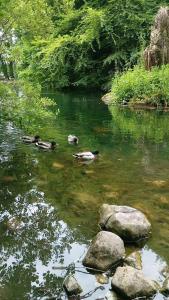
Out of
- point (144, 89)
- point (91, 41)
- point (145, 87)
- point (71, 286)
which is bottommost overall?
point (71, 286)

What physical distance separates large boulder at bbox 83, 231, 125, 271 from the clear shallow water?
223 mm

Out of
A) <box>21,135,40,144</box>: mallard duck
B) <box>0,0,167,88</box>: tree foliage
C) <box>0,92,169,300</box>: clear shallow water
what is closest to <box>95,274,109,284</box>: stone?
<box>0,92,169,300</box>: clear shallow water

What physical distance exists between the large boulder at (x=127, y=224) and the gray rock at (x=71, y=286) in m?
Result: 1.70

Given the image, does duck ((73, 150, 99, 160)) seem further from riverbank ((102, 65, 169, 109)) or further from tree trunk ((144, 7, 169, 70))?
tree trunk ((144, 7, 169, 70))

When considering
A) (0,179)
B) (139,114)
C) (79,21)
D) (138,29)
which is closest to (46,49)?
(79,21)

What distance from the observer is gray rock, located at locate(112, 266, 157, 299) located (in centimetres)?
563

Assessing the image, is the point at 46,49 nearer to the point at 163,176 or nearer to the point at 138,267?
the point at 163,176

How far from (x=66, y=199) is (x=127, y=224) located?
2.24 m

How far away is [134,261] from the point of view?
659cm

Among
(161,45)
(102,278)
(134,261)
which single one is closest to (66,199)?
(134,261)

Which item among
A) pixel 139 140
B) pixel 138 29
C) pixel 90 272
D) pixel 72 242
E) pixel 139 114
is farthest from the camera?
pixel 138 29

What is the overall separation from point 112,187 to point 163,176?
1752mm

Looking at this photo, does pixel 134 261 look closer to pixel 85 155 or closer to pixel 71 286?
pixel 71 286

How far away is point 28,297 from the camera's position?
226 inches
